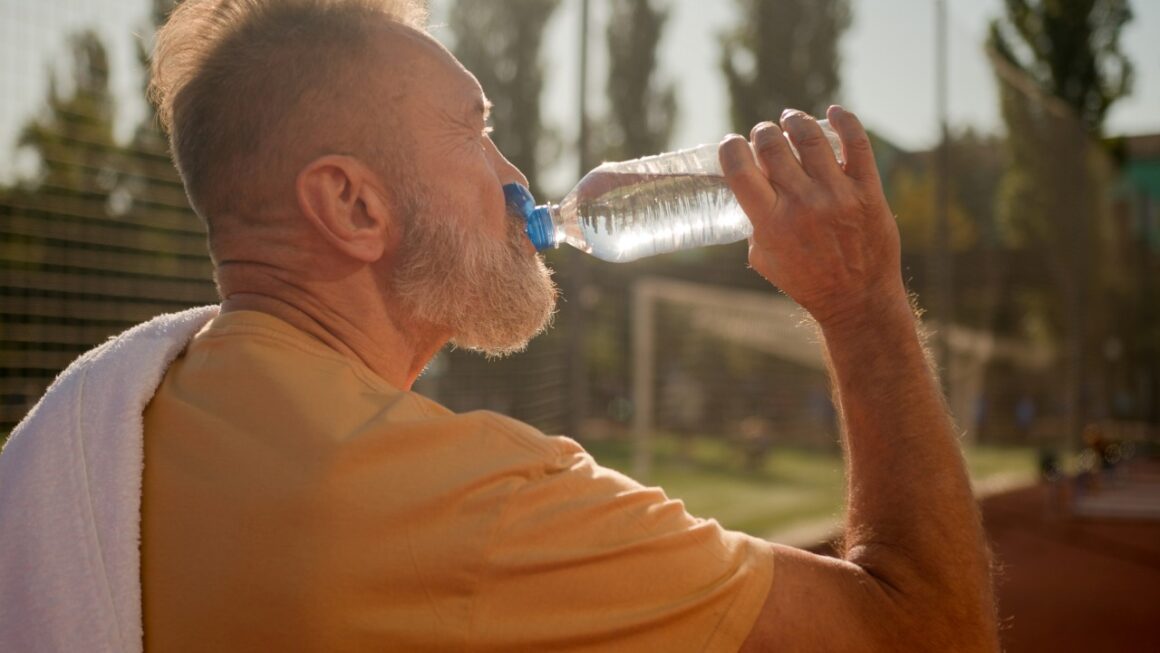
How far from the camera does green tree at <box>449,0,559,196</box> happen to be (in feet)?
19.4

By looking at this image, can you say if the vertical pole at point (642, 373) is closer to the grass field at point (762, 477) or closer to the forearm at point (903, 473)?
the grass field at point (762, 477)

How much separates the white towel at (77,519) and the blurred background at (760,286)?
1.16 m

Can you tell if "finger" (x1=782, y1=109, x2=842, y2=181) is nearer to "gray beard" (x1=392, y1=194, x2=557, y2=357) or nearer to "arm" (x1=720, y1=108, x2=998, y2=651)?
"arm" (x1=720, y1=108, x2=998, y2=651)

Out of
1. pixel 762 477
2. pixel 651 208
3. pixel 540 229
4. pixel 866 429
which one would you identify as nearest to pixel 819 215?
pixel 866 429

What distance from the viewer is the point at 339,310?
1673 millimetres

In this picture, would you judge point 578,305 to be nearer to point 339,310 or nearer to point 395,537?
point 339,310

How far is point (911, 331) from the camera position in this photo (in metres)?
1.73

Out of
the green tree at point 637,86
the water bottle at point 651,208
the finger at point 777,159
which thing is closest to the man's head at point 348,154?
the finger at point 777,159

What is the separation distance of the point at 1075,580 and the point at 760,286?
144 inches

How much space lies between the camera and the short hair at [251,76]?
167cm

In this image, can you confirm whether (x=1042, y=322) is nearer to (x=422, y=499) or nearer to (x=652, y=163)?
(x=652, y=163)

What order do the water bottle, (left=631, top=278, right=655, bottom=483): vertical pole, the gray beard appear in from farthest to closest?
(left=631, top=278, right=655, bottom=483): vertical pole < the water bottle < the gray beard

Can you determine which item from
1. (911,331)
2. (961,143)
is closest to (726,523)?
(961,143)

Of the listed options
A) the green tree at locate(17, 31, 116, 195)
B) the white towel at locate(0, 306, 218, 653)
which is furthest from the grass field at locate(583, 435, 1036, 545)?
the white towel at locate(0, 306, 218, 653)
